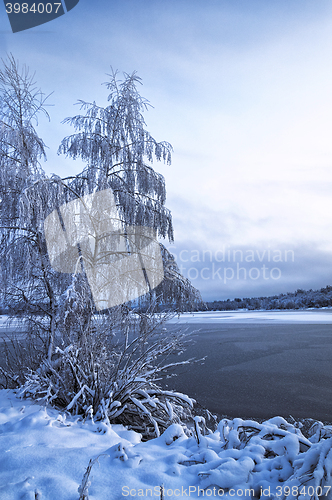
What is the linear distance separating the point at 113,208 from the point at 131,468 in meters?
3.74

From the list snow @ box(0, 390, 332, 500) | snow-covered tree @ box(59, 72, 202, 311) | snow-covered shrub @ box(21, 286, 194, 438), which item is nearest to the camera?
snow @ box(0, 390, 332, 500)

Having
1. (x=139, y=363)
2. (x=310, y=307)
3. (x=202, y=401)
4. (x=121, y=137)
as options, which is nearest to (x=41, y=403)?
(x=139, y=363)

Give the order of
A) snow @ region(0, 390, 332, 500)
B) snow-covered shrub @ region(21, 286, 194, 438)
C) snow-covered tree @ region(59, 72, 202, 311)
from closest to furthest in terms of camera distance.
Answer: snow @ region(0, 390, 332, 500) → snow-covered shrub @ region(21, 286, 194, 438) → snow-covered tree @ region(59, 72, 202, 311)

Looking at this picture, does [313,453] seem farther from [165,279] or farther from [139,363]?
[165,279]

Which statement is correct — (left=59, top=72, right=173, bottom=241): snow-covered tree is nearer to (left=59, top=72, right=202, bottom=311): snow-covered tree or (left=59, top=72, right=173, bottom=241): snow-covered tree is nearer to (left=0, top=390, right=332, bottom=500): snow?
(left=59, top=72, right=202, bottom=311): snow-covered tree

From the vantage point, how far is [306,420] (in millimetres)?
4535

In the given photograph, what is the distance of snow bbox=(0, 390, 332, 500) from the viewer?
61.6 inches

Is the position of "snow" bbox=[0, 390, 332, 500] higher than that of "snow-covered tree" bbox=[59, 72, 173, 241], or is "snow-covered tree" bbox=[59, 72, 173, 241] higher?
"snow-covered tree" bbox=[59, 72, 173, 241]

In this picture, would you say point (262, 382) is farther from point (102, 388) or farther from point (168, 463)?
point (168, 463)

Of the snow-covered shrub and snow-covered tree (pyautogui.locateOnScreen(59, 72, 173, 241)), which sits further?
snow-covered tree (pyautogui.locateOnScreen(59, 72, 173, 241))

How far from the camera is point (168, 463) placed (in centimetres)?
194

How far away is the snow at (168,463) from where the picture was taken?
156 centimetres

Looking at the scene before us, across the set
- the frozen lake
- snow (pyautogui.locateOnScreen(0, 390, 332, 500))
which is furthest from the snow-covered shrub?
the frozen lake

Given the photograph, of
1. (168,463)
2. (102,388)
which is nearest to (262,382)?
(102,388)
